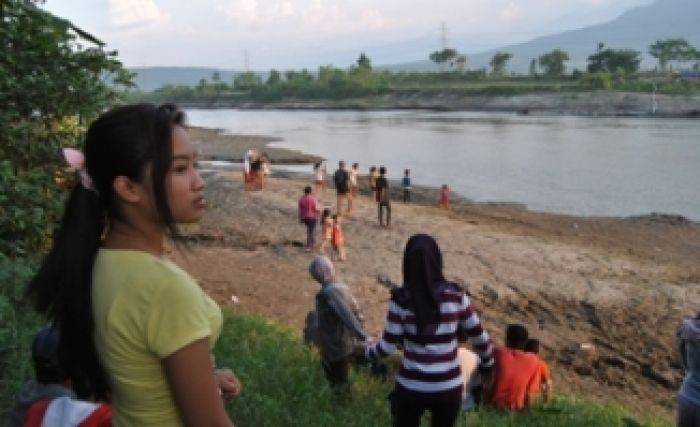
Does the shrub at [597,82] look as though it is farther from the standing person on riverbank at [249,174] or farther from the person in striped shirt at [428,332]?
the person in striped shirt at [428,332]

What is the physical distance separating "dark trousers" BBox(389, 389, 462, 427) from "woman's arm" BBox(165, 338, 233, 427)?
2024 millimetres

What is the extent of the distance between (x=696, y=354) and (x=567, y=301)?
834 cm

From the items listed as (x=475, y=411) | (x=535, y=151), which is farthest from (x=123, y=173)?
(x=535, y=151)

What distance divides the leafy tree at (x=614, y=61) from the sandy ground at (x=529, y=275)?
79.6 metres

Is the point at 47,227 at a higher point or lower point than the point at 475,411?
higher

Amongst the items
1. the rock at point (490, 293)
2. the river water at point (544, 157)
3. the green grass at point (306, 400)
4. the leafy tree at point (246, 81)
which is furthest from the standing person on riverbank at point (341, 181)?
the leafy tree at point (246, 81)

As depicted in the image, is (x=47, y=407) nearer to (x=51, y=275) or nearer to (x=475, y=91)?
(x=51, y=275)

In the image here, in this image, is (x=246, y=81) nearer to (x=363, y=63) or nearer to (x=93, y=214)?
(x=363, y=63)

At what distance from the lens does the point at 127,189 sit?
1.67m

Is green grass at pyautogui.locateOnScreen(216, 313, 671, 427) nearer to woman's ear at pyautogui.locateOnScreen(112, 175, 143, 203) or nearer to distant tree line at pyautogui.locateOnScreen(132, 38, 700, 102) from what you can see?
woman's ear at pyautogui.locateOnScreen(112, 175, 143, 203)

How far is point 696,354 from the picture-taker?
4.36 m

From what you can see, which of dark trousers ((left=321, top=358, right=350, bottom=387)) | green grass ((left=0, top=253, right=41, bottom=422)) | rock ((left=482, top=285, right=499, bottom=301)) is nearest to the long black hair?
green grass ((left=0, top=253, right=41, bottom=422))

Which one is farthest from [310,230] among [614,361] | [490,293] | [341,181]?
[614,361]

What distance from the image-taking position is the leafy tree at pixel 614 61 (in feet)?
303
